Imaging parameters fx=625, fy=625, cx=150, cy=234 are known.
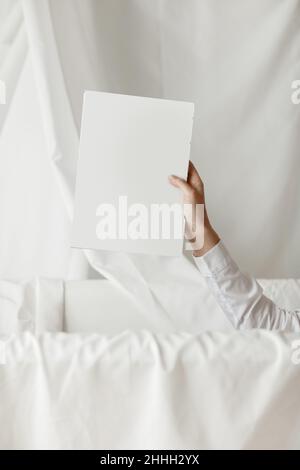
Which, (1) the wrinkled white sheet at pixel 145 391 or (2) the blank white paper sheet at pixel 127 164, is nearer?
(1) the wrinkled white sheet at pixel 145 391

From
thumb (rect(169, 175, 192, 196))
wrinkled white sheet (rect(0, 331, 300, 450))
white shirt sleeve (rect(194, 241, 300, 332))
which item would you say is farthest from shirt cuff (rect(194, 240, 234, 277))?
wrinkled white sheet (rect(0, 331, 300, 450))

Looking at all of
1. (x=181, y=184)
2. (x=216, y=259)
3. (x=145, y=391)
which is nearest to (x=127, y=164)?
(x=181, y=184)

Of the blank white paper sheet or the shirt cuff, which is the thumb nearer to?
the blank white paper sheet

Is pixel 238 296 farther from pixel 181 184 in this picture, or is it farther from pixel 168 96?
pixel 168 96

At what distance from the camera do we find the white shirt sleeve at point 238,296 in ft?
3.78

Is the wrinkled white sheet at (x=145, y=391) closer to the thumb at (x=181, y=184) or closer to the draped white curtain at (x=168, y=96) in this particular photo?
the thumb at (x=181, y=184)

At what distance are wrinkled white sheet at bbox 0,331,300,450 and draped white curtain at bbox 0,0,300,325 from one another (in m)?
0.68

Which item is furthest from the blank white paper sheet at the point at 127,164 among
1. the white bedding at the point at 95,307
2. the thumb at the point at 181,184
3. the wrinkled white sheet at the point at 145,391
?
the white bedding at the point at 95,307

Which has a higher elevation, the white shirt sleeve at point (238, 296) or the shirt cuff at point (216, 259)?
the shirt cuff at point (216, 259)

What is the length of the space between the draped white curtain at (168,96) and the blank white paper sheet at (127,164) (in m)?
0.31

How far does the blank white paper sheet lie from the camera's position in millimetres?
1058

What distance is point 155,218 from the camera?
44.4 inches
